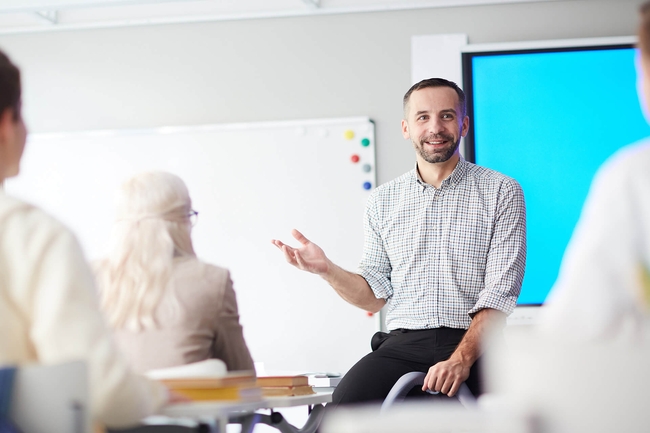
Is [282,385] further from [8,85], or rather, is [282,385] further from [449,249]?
[449,249]

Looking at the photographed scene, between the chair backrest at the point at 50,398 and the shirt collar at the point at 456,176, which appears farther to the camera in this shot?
the shirt collar at the point at 456,176

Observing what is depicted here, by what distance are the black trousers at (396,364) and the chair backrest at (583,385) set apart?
71.2 inches

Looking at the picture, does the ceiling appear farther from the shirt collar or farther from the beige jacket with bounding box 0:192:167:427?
the beige jacket with bounding box 0:192:167:427

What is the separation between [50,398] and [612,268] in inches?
33.5

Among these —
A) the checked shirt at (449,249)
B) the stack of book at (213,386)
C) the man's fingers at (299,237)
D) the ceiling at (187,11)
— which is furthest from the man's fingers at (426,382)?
the ceiling at (187,11)

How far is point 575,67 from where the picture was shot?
4.19 metres

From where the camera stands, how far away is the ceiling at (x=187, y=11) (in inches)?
173

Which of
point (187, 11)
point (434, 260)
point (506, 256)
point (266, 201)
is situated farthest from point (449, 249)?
point (187, 11)

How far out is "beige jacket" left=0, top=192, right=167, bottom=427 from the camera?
1.23m

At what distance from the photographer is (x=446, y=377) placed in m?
2.57

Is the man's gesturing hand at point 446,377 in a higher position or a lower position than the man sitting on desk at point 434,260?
lower

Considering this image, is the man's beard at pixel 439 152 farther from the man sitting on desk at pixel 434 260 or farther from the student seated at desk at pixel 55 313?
the student seated at desk at pixel 55 313

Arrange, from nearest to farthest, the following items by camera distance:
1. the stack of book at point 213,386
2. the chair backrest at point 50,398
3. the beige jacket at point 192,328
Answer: the chair backrest at point 50,398
the stack of book at point 213,386
the beige jacket at point 192,328

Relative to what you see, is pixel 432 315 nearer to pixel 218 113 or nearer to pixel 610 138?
pixel 610 138
